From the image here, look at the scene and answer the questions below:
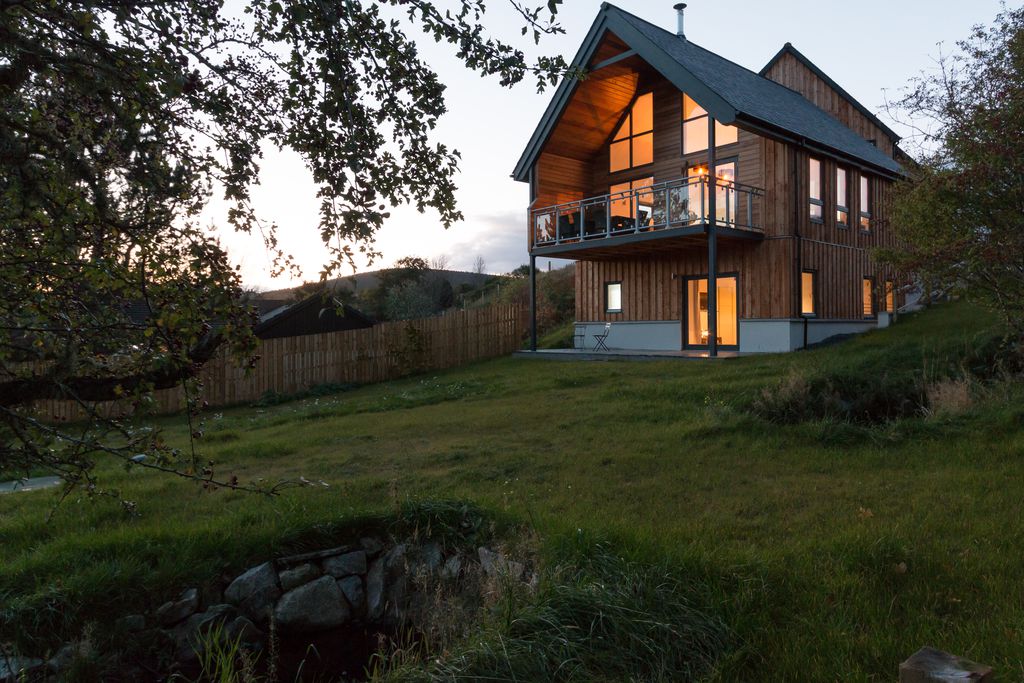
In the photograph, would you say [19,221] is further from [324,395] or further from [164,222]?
[324,395]

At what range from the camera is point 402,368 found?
60.5 feet

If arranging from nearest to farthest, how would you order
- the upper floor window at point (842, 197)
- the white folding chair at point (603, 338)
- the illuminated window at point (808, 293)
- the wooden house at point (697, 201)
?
the wooden house at point (697, 201), the illuminated window at point (808, 293), the upper floor window at point (842, 197), the white folding chair at point (603, 338)

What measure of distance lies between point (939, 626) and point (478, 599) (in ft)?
8.53

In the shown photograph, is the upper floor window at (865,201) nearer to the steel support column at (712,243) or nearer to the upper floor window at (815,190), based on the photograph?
the upper floor window at (815,190)

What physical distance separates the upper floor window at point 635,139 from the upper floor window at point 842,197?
5.40 metres

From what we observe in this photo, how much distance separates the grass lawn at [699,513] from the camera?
3.28 meters

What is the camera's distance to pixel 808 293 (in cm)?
1744

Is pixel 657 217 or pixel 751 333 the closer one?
pixel 657 217

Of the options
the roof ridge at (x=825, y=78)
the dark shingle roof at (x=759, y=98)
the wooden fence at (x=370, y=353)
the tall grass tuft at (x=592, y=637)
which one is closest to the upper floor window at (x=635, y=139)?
the dark shingle roof at (x=759, y=98)

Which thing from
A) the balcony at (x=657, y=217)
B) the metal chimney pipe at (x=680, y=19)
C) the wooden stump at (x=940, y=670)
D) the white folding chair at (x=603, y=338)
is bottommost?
the wooden stump at (x=940, y=670)

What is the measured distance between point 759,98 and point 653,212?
192 inches

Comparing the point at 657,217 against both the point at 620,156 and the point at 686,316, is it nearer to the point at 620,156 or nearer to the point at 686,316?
the point at 686,316

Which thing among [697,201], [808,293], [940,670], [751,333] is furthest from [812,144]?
[940,670]

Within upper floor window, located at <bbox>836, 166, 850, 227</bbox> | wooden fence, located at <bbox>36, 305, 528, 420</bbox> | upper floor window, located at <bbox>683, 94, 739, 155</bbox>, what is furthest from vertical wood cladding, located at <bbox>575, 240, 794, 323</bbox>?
upper floor window, located at <bbox>836, 166, 850, 227</bbox>
